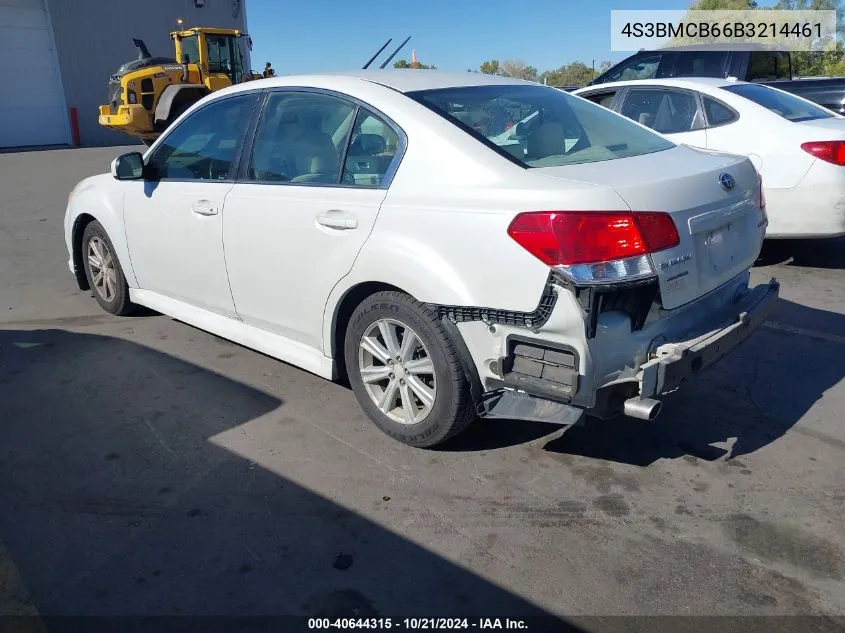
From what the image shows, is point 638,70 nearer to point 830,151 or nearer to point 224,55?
point 830,151

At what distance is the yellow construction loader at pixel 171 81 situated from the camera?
1825 cm

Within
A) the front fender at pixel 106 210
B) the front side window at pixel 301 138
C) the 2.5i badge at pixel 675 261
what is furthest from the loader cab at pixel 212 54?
the 2.5i badge at pixel 675 261

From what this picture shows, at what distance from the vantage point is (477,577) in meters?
2.62

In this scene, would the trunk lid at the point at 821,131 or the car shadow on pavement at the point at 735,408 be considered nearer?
the car shadow on pavement at the point at 735,408

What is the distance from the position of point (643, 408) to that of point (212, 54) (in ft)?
64.0

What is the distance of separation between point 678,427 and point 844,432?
0.81 meters

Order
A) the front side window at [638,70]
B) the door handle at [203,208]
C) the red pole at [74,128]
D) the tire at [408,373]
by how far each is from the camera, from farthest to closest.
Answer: the red pole at [74,128] < the front side window at [638,70] < the door handle at [203,208] < the tire at [408,373]

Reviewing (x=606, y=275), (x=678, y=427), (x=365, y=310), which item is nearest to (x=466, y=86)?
(x=365, y=310)

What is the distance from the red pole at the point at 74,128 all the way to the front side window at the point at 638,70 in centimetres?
2352

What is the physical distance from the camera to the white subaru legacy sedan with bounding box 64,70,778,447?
2.82 metres

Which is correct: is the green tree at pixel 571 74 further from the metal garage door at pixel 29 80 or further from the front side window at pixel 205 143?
the front side window at pixel 205 143

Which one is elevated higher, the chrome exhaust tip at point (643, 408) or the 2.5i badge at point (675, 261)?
the 2.5i badge at point (675, 261)

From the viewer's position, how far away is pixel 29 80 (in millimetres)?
26328

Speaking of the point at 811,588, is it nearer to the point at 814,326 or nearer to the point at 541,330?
the point at 541,330
